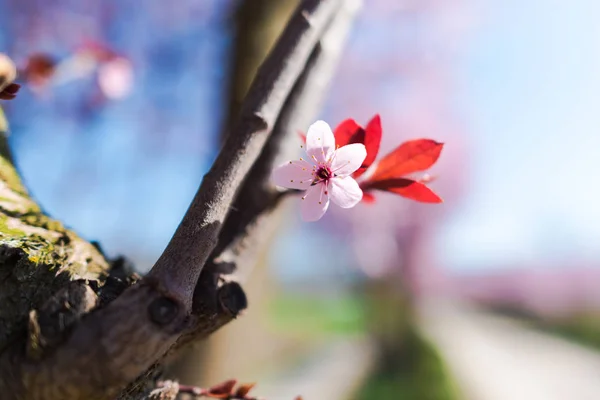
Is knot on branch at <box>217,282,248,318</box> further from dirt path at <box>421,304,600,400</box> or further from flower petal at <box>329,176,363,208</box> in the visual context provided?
dirt path at <box>421,304,600,400</box>

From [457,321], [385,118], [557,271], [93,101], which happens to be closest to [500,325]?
[457,321]

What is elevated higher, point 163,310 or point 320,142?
point 320,142

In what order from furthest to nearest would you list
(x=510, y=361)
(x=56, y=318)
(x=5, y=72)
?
(x=510, y=361) → (x=5, y=72) → (x=56, y=318)

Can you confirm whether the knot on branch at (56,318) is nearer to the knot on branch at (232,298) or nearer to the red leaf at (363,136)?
the knot on branch at (232,298)

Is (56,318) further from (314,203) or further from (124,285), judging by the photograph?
(314,203)

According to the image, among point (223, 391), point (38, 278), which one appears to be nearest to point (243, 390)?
point (223, 391)

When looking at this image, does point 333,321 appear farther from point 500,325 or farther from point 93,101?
point 93,101
